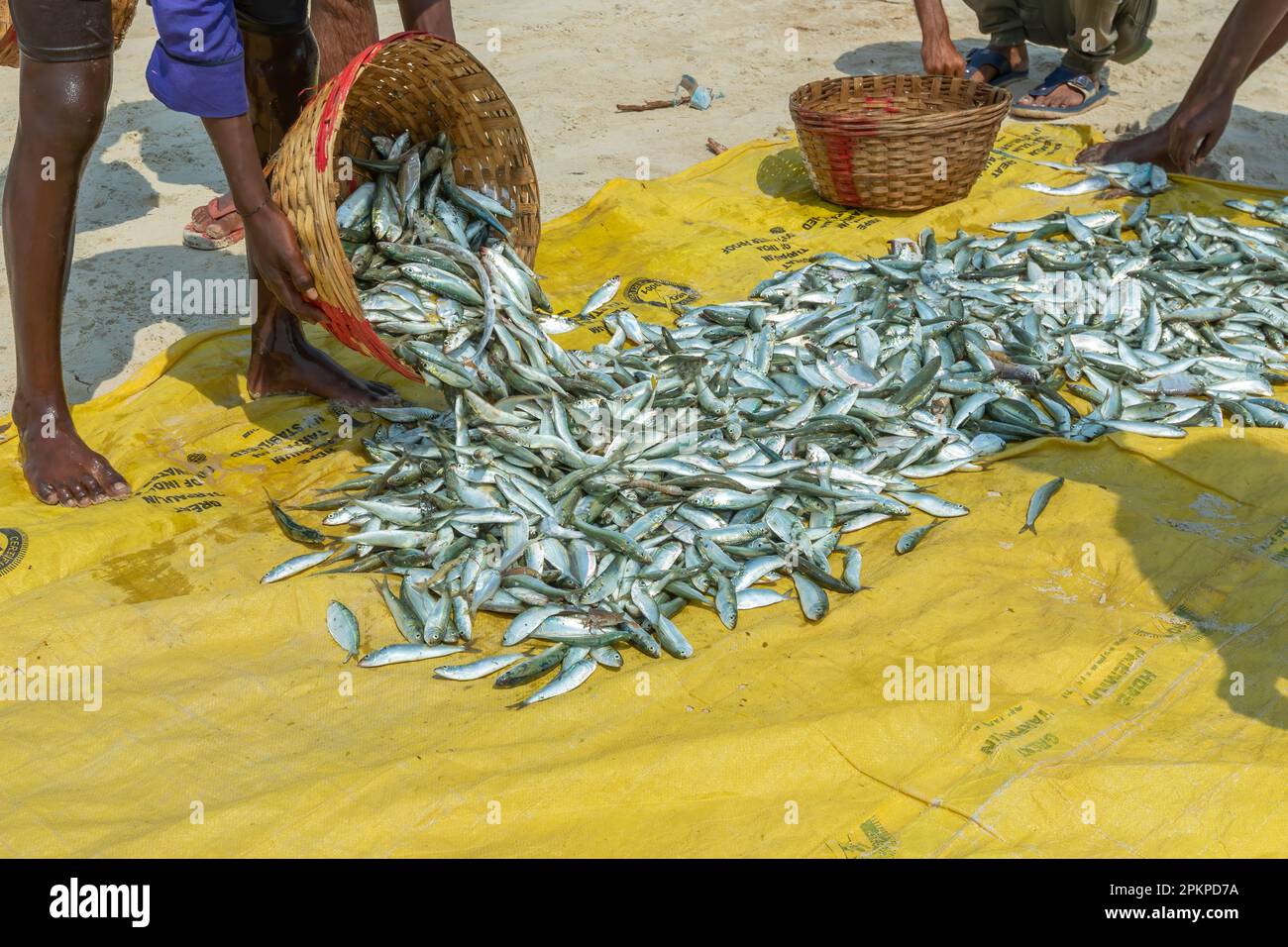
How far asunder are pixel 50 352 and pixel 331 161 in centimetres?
108

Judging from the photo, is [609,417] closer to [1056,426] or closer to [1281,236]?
[1056,426]

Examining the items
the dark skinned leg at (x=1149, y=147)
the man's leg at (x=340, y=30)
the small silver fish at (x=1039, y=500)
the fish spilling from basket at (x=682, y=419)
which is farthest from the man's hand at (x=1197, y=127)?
the man's leg at (x=340, y=30)

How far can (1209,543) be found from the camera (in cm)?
287

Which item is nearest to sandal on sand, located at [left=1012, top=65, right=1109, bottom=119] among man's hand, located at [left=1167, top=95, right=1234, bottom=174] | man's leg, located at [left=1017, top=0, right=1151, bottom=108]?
man's leg, located at [left=1017, top=0, right=1151, bottom=108]

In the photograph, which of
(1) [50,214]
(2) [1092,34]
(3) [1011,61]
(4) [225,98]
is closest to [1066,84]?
(2) [1092,34]

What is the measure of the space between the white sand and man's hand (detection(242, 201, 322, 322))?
1478mm

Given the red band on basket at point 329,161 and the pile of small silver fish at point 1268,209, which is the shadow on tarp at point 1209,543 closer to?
the red band on basket at point 329,161

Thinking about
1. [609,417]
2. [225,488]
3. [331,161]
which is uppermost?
[331,161]

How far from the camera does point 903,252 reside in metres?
4.45

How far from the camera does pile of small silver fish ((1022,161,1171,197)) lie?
4.98 m

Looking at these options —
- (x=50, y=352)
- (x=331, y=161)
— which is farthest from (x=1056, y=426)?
(x=50, y=352)

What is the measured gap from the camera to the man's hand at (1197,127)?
4855 millimetres

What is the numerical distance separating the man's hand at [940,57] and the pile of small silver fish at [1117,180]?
0.68 m

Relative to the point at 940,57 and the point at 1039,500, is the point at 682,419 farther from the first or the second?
the point at 940,57
